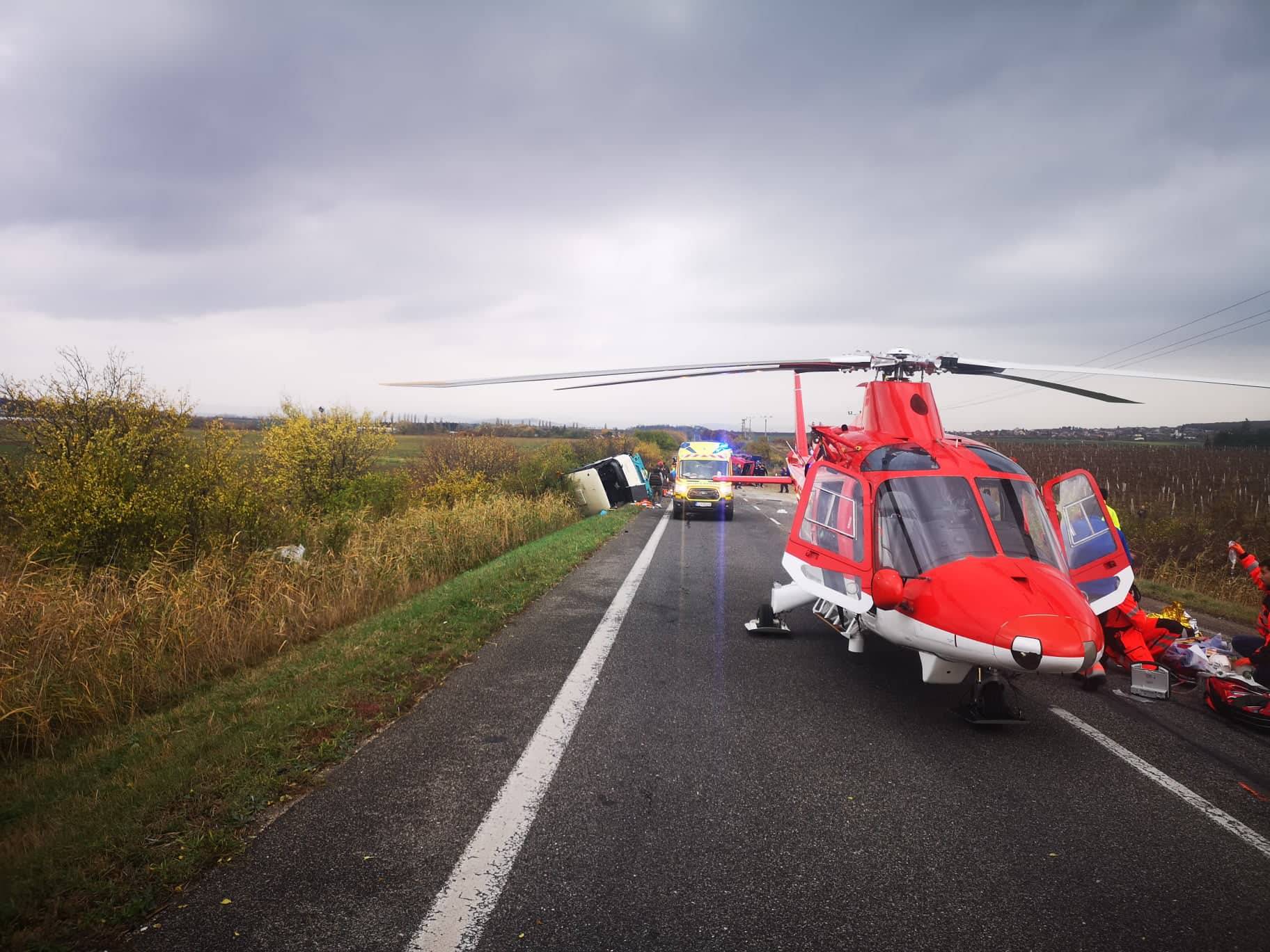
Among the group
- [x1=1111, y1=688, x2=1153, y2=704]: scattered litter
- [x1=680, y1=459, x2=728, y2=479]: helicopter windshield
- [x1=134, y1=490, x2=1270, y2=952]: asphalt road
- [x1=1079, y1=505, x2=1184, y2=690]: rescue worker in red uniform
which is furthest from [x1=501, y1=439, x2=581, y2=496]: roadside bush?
[x1=1111, y1=688, x2=1153, y2=704]: scattered litter

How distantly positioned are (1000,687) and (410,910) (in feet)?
14.8

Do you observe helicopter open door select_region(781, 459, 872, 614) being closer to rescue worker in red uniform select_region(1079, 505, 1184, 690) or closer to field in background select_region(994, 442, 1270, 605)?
rescue worker in red uniform select_region(1079, 505, 1184, 690)

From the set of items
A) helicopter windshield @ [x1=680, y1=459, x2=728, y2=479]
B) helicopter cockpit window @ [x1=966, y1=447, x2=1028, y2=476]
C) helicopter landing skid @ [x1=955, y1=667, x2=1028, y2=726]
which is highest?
helicopter cockpit window @ [x1=966, y1=447, x2=1028, y2=476]

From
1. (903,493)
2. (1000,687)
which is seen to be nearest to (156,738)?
(903,493)

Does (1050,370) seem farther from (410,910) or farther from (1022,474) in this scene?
(410,910)

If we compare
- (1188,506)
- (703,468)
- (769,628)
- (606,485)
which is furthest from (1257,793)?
(1188,506)

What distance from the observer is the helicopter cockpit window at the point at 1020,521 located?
4820 mm

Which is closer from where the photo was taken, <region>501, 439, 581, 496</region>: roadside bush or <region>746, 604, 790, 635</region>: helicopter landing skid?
<region>746, 604, 790, 635</region>: helicopter landing skid

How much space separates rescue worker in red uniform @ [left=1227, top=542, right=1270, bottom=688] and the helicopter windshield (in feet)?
50.5

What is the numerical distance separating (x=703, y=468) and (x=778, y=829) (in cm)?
1795

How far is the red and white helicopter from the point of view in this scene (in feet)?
13.7

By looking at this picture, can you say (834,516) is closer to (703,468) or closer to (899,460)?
(899,460)

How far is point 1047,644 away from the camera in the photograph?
12.8 ft

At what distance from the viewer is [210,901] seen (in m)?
2.73
